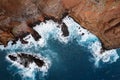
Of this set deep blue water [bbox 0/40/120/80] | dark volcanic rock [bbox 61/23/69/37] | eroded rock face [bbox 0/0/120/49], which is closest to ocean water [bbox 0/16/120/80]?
deep blue water [bbox 0/40/120/80]

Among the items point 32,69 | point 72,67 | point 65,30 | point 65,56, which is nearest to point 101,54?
point 72,67

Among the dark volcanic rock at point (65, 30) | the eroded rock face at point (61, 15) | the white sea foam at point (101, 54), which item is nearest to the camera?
the eroded rock face at point (61, 15)

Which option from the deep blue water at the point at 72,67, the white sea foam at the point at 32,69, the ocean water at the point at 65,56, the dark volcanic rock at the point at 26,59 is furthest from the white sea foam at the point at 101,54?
the dark volcanic rock at the point at 26,59

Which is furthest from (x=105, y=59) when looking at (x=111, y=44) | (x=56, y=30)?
(x=56, y=30)

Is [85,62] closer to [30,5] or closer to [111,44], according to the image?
[111,44]

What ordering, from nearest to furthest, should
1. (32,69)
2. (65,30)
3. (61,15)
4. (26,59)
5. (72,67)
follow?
(72,67), (32,69), (26,59), (65,30), (61,15)

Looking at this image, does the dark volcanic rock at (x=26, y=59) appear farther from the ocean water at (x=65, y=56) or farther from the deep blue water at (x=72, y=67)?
the deep blue water at (x=72, y=67)

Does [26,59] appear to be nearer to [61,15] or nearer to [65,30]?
[65,30]
